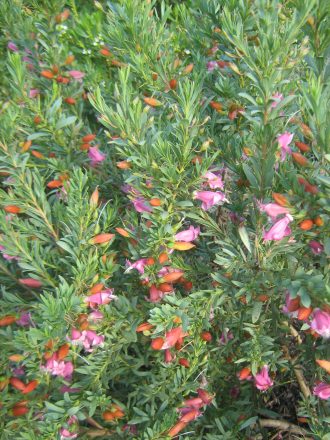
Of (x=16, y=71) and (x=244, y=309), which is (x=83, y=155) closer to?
(x=16, y=71)

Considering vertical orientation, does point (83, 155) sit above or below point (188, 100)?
below

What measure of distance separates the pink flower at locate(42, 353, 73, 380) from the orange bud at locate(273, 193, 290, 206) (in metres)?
0.80

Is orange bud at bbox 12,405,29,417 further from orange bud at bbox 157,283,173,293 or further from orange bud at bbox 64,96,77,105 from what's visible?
orange bud at bbox 64,96,77,105

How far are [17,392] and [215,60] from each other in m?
1.53

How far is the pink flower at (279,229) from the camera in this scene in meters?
1.34

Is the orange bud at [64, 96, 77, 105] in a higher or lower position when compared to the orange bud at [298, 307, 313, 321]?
lower

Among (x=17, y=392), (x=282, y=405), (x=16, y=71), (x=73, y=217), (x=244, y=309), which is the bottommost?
(x=282, y=405)

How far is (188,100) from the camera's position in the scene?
4.86 ft

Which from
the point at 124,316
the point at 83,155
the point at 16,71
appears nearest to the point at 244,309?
the point at 124,316

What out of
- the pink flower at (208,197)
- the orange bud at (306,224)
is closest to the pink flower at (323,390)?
the orange bud at (306,224)

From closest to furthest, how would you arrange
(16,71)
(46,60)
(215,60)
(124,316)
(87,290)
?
1. (87,290)
2. (124,316)
3. (16,71)
4. (215,60)
5. (46,60)

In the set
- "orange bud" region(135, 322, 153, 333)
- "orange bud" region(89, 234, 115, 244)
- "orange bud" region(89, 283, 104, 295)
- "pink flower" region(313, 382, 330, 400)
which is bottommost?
"pink flower" region(313, 382, 330, 400)

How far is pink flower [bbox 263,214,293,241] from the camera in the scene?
1.34 meters

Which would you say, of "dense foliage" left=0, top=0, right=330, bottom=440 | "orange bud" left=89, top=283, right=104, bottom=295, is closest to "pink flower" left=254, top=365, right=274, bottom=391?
"dense foliage" left=0, top=0, right=330, bottom=440
